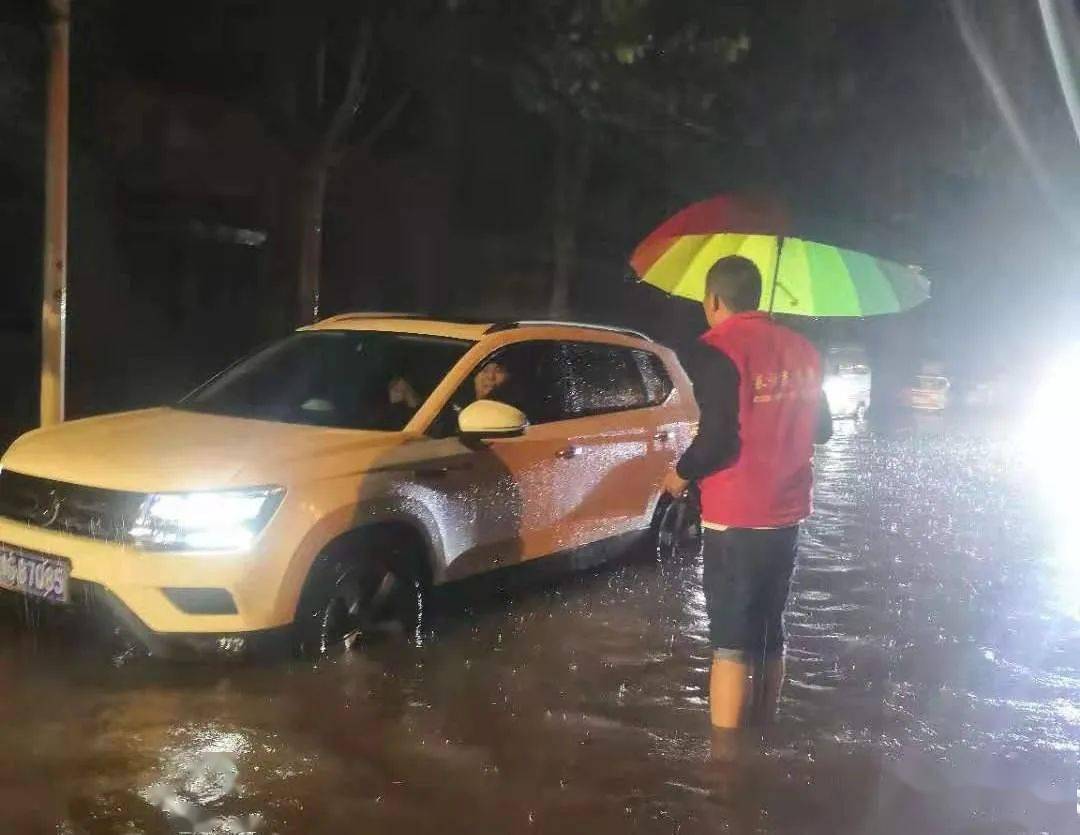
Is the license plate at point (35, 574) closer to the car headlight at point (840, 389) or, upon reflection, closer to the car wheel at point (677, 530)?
the car wheel at point (677, 530)

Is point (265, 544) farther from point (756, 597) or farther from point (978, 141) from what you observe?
point (978, 141)

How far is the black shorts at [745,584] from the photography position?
4648 millimetres

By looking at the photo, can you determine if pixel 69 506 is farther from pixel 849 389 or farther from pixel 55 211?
pixel 849 389

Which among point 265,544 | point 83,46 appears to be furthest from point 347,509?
point 83,46

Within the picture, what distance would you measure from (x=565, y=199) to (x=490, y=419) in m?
14.5

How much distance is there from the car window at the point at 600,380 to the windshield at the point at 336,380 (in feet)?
3.14

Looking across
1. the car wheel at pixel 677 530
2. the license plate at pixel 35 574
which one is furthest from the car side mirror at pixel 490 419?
the car wheel at pixel 677 530

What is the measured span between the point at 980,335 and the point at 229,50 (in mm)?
34785

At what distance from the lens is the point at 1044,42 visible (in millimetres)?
15891

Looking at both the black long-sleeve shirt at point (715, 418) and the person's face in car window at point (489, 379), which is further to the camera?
the person's face in car window at point (489, 379)

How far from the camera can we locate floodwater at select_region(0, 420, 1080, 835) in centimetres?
437

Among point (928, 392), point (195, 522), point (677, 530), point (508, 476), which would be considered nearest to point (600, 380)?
point (508, 476)

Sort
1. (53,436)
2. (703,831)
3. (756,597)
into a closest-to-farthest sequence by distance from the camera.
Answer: (703,831) < (756,597) < (53,436)

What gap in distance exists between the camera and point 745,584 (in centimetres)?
467
